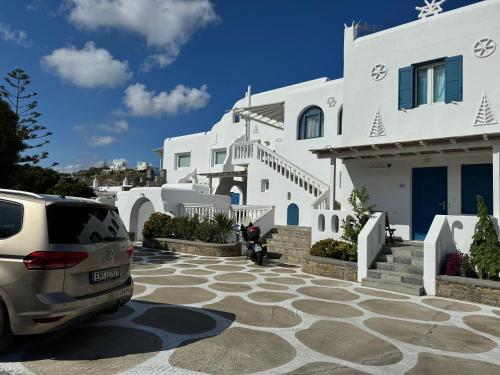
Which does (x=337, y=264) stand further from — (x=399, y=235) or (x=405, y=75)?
(x=405, y=75)

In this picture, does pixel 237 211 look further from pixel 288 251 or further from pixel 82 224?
pixel 82 224

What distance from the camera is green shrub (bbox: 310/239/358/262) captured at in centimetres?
986

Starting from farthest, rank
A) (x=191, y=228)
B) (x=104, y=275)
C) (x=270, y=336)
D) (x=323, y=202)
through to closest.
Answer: (x=323, y=202), (x=191, y=228), (x=270, y=336), (x=104, y=275)

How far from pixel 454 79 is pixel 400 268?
254 inches

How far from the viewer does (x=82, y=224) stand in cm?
429

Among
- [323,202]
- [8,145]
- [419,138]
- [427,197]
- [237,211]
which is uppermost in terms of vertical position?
[419,138]

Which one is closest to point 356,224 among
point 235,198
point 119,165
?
point 235,198

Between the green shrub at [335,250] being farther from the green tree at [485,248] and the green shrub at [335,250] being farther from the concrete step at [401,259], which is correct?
the green tree at [485,248]

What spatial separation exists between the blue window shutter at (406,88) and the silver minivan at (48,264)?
11160mm

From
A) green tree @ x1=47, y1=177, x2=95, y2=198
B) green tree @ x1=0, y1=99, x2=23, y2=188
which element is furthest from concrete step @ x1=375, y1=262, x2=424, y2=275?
green tree @ x1=47, y1=177, x2=95, y2=198

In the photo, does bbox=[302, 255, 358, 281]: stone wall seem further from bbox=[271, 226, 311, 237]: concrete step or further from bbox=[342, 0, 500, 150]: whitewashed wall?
bbox=[342, 0, 500, 150]: whitewashed wall

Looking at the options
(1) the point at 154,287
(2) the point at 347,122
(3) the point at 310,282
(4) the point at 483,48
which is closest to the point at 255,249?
(3) the point at 310,282

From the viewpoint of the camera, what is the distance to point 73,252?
3.91m

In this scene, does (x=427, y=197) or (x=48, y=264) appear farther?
(x=427, y=197)
